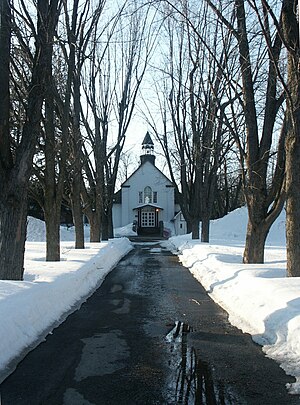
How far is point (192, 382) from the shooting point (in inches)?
189

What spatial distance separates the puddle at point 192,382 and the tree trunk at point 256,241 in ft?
25.0

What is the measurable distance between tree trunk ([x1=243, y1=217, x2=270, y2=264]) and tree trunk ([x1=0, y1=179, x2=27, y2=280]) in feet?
22.1

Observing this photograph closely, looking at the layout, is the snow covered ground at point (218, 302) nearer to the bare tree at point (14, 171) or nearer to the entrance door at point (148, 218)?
the bare tree at point (14, 171)

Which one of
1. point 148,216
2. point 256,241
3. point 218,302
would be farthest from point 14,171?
point 148,216

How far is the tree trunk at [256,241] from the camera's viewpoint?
44.1 ft

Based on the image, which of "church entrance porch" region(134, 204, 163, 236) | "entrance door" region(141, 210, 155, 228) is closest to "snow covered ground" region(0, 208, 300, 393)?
"church entrance porch" region(134, 204, 163, 236)

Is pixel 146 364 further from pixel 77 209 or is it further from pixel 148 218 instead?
pixel 148 218

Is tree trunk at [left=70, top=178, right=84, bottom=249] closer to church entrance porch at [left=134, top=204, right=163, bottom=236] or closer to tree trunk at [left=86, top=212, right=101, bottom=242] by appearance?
tree trunk at [left=86, top=212, right=101, bottom=242]

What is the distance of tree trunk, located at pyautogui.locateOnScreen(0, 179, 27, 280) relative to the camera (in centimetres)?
946

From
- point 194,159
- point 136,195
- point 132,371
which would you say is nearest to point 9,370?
point 132,371

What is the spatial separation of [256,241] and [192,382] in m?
9.12

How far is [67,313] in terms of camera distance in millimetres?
8477

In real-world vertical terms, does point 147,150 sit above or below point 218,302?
above

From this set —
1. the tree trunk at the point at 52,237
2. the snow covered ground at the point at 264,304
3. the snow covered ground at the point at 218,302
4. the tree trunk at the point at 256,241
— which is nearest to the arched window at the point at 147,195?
the tree trunk at the point at 52,237
